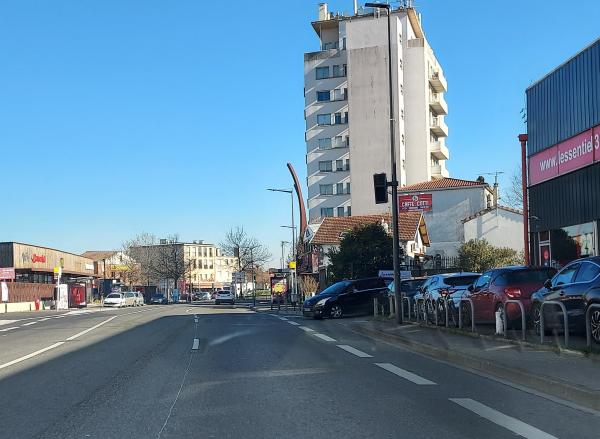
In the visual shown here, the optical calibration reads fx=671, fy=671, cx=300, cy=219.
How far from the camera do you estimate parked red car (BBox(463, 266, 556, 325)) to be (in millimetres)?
14664

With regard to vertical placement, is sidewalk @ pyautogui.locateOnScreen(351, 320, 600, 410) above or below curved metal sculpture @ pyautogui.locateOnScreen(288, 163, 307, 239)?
below

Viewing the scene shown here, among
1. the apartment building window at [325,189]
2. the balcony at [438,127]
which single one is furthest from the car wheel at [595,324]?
the balcony at [438,127]

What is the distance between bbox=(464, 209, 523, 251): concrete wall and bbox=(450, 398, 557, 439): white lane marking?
46938mm

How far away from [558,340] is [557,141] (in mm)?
12546

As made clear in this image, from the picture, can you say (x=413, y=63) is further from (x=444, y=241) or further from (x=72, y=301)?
(x=72, y=301)

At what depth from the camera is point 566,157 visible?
22453mm

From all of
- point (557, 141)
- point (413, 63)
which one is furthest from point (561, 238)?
point (413, 63)

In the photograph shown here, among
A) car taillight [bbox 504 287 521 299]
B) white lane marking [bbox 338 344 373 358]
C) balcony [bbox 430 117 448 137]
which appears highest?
balcony [bbox 430 117 448 137]

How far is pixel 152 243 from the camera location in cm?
11219

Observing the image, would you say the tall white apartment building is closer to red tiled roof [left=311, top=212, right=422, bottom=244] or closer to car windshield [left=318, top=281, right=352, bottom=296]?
red tiled roof [left=311, top=212, right=422, bottom=244]

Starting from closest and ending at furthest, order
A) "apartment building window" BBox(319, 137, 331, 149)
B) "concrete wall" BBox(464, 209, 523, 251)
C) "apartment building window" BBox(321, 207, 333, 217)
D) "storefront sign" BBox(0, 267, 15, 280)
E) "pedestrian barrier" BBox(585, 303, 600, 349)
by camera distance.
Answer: "pedestrian barrier" BBox(585, 303, 600, 349)
"storefront sign" BBox(0, 267, 15, 280)
"concrete wall" BBox(464, 209, 523, 251)
"apartment building window" BBox(321, 207, 333, 217)
"apartment building window" BBox(319, 137, 331, 149)

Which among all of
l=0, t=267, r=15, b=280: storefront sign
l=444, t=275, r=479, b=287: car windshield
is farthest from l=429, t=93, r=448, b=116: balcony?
l=444, t=275, r=479, b=287: car windshield

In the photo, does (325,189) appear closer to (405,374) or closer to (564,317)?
(564,317)

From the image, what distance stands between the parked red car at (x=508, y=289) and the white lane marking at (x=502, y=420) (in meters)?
6.53
